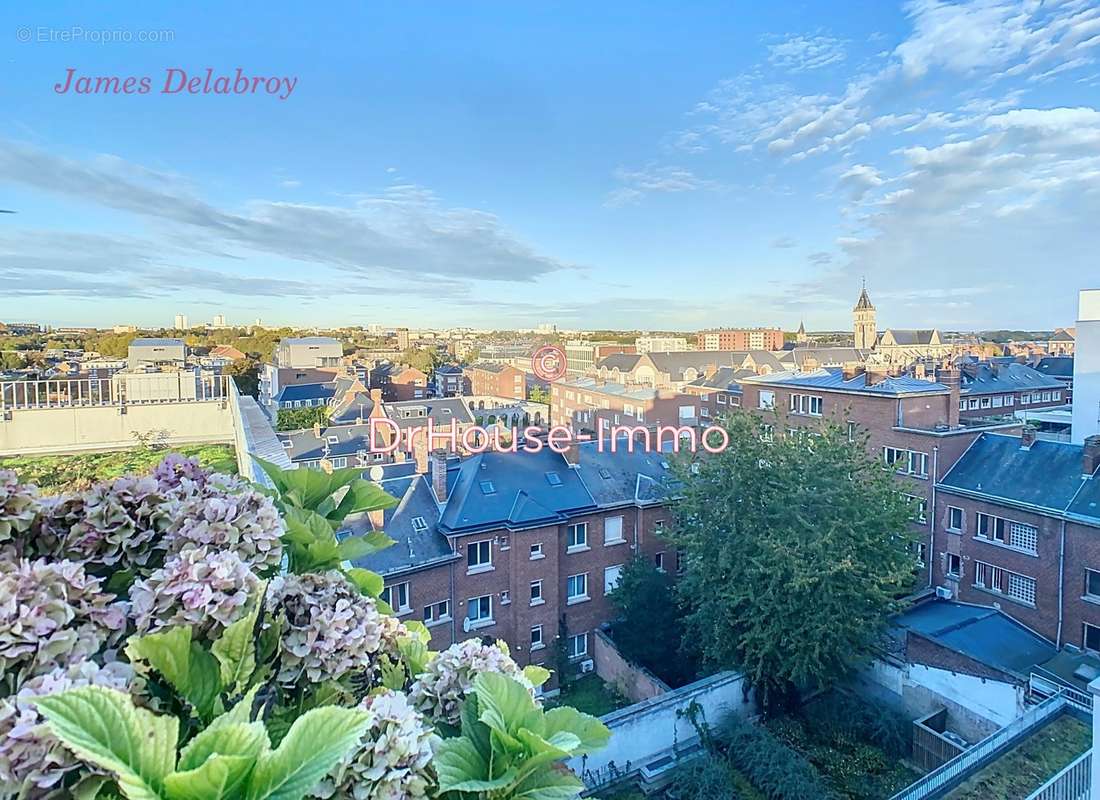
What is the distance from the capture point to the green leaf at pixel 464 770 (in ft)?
3.83

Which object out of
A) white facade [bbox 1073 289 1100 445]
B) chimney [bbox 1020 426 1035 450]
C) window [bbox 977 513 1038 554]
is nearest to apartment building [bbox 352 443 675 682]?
window [bbox 977 513 1038 554]

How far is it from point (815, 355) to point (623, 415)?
22.2 m

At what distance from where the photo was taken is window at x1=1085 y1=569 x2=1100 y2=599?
1308 centimetres

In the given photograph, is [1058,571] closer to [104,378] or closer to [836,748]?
[836,748]

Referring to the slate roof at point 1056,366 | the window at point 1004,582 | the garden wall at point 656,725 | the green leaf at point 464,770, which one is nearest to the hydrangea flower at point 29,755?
the green leaf at point 464,770

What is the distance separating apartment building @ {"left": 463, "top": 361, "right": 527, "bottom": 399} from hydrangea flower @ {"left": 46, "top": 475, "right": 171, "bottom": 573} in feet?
138

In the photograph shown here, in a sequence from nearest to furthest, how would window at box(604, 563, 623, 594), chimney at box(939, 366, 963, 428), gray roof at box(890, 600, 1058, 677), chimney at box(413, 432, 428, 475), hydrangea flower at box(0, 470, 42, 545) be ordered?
hydrangea flower at box(0, 470, 42, 545), gray roof at box(890, 600, 1058, 677), chimney at box(413, 432, 428, 475), window at box(604, 563, 623, 594), chimney at box(939, 366, 963, 428)

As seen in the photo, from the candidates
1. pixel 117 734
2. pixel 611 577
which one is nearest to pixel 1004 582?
pixel 611 577

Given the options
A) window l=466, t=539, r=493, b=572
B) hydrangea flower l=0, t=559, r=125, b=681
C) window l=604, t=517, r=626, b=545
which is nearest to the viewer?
hydrangea flower l=0, t=559, r=125, b=681

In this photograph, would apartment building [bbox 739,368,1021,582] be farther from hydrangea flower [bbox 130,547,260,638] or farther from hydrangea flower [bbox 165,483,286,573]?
hydrangea flower [bbox 130,547,260,638]

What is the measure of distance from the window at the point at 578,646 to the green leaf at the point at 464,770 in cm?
1425

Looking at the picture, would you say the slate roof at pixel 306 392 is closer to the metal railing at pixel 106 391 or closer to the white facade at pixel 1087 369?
the metal railing at pixel 106 391

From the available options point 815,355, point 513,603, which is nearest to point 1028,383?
point 815,355

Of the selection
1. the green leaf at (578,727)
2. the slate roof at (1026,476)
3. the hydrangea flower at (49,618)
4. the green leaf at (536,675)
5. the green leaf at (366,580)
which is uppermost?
the hydrangea flower at (49,618)
